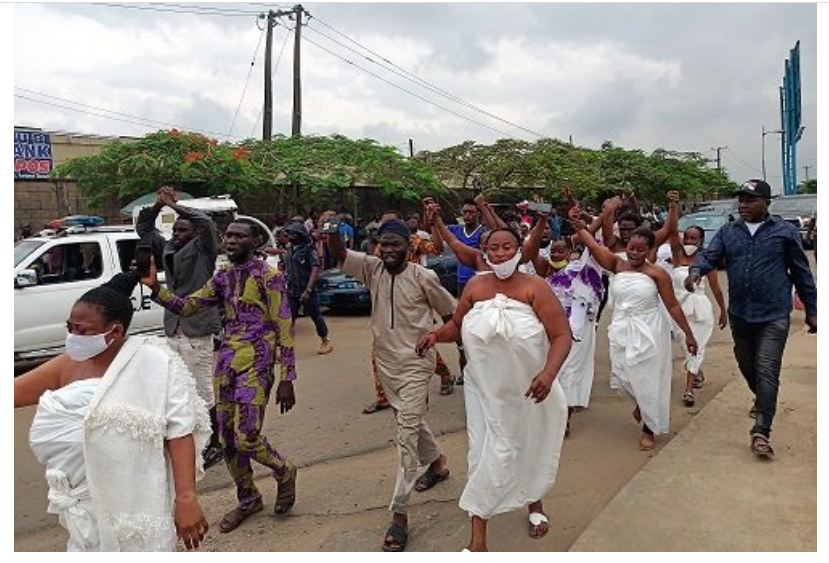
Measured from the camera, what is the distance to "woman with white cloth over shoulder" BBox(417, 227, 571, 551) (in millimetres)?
3215

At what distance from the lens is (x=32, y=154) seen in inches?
661

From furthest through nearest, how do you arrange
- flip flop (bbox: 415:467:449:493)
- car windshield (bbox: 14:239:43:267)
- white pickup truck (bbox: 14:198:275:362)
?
car windshield (bbox: 14:239:43:267) → white pickup truck (bbox: 14:198:275:362) → flip flop (bbox: 415:467:449:493)

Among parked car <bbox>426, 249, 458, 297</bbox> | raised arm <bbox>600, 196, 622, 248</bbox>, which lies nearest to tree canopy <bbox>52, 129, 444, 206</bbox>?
parked car <bbox>426, 249, 458, 297</bbox>

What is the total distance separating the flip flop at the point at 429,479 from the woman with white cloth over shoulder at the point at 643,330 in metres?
1.51

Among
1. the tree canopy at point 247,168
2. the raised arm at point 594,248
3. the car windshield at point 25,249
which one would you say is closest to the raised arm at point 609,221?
the raised arm at point 594,248

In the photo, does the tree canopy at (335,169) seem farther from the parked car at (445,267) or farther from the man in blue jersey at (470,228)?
the man in blue jersey at (470,228)

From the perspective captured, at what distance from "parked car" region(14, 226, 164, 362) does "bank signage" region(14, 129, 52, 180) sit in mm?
9670

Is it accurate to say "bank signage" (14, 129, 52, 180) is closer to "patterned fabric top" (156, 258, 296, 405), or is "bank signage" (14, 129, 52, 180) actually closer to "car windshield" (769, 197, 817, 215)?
"patterned fabric top" (156, 258, 296, 405)

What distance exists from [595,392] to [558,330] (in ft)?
11.2

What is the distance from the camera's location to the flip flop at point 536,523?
3.54 metres

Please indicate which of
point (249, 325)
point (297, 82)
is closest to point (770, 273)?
point (249, 325)

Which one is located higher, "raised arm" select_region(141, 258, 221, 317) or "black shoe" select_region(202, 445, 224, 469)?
"raised arm" select_region(141, 258, 221, 317)

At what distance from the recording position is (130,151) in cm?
1423

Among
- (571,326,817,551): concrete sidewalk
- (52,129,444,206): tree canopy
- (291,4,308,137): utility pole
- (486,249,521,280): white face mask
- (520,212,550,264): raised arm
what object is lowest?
(571,326,817,551): concrete sidewalk
